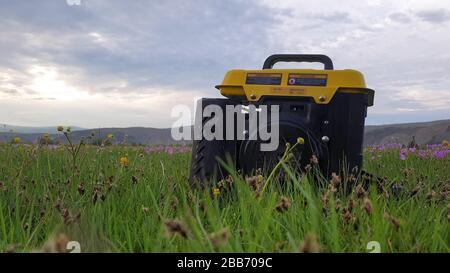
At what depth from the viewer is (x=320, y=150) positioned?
4195 mm

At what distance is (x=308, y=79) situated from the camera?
14.2 feet

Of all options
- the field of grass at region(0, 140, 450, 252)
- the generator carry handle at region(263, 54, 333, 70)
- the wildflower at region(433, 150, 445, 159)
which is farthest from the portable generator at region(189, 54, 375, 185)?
the wildflower at region(433, 150, 445, 159)

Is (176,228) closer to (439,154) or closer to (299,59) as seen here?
(299,59)

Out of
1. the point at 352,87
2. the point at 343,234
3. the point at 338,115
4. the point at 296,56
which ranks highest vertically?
the point at 296,56

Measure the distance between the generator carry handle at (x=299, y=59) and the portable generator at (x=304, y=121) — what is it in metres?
0.38

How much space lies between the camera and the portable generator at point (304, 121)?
13.6 feet

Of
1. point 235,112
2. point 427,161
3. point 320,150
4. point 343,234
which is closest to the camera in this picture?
point 343,234

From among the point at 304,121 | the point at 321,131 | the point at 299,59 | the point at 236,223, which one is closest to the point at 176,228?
the point at 236,223

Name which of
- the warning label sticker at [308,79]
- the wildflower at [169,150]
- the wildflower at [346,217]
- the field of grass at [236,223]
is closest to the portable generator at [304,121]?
the warning label sticker at [308,79]

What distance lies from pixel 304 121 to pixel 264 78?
23.9 inches
